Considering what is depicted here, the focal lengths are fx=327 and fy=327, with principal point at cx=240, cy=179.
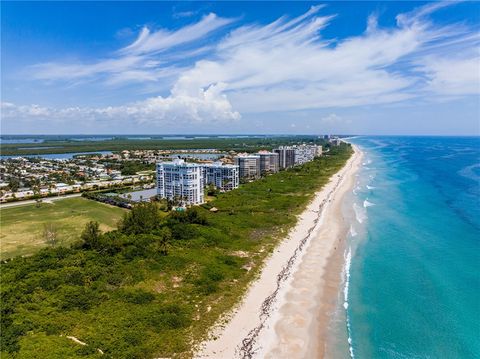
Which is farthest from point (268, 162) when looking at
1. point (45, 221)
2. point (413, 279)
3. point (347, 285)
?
point (347, 285)

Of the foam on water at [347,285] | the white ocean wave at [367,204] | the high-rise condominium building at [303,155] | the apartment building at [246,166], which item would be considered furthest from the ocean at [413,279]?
the high-rise condominium building at [303,155]

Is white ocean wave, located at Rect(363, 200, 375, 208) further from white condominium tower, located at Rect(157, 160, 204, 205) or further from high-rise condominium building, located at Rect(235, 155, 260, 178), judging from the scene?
high-rise condominium building, located at Rect(235, 155, 260, 178)

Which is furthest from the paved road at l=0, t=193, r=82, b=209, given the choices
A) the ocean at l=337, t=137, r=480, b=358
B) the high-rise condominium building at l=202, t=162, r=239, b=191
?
the ocean at l=337, t=137, r=480, b=358

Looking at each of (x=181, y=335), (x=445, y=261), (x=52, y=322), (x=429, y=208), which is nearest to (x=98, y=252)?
(x=52, y=322)

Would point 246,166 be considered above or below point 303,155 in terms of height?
below

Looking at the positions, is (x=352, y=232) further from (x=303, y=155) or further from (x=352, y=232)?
(x=303, y=155)
